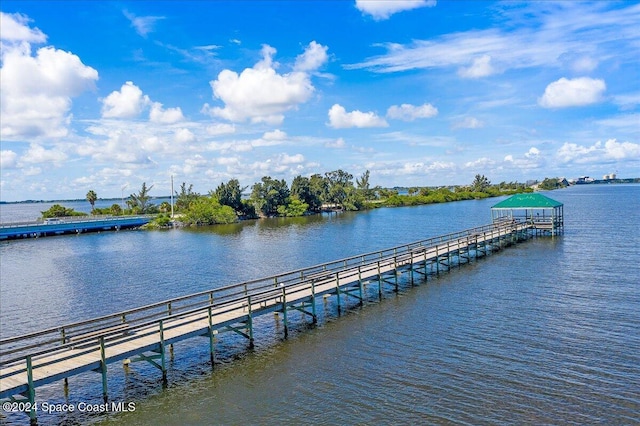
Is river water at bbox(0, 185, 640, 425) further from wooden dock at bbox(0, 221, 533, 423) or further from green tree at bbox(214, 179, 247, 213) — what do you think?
green tree at bbox(214, 179, 247, 213)

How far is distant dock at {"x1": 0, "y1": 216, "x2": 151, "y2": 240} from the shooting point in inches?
3206

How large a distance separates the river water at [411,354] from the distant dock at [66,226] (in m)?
50.5

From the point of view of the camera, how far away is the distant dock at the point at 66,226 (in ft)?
267

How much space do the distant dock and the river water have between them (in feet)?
166

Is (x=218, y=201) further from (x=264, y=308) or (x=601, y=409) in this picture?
(x=601, y=409)

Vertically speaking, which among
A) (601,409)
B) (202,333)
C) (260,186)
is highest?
(260,186)

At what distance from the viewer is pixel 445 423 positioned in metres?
13.5

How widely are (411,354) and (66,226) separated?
8461cm

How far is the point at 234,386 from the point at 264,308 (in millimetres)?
5564

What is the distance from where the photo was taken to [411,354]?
732 inches

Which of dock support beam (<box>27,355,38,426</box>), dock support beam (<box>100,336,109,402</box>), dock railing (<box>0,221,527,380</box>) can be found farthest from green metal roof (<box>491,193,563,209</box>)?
dock support beam (<box>27,355,38,426</box>)

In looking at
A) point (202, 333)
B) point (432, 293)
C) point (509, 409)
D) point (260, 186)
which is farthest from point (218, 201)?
point (509, 409)

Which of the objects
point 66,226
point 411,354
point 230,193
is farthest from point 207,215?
point 411,354

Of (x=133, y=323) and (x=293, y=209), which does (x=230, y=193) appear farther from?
(x=133, y=323)
